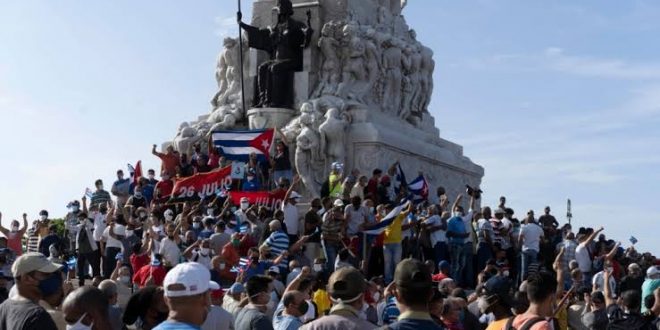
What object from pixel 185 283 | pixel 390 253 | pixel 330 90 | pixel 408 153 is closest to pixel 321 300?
pixel 390 253

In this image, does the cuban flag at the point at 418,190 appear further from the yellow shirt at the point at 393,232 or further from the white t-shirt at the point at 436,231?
the yellow shirt at the point at 393,232

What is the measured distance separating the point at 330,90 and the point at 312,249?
675 centimetres

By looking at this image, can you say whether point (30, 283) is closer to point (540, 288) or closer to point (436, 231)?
point (540, 288)

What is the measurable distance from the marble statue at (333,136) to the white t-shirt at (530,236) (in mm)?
6102

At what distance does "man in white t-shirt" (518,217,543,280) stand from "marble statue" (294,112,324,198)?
5958 mm

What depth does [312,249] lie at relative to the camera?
830 inches

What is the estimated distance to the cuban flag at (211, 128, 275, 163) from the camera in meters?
25.0

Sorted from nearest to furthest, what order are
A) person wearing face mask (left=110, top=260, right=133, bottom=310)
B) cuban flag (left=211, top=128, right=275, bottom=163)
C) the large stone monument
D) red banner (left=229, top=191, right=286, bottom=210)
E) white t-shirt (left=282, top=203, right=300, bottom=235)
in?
1. person wearing face mask (left=110, top=260, right=133, bottom=310)
2. white t-shirt (left=282, top=203, right=300, bottom=235)
3. red banner (left=229, top=191, right=286, bottom=210)
4. cuban flag (left=211, top=128, right=275, bottom=163)
5. the large stone monument

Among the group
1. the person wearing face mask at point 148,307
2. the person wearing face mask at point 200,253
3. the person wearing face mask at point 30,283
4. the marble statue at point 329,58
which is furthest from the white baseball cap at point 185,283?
the marble statue at point 329,58

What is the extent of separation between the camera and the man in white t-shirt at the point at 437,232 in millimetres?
→ 20359

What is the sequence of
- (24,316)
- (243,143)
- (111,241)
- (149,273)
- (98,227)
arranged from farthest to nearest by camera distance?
1. (243,143)
2. (98,227)
3. (111,241)
4. (149,273)
5. (24,316)

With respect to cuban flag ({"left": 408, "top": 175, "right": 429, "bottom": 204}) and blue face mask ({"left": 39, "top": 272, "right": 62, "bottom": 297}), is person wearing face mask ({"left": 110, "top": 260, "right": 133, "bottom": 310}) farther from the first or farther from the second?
blue face mask ({"left": 39, "top": 272, "right": 62, "bottom": 297})

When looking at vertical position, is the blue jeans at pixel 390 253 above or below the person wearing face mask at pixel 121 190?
below

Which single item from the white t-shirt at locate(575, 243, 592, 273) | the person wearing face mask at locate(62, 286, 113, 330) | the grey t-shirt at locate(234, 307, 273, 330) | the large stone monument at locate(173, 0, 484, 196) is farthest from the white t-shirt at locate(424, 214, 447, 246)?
the person wearing face mask at locate(62, 286, 113, 330)
